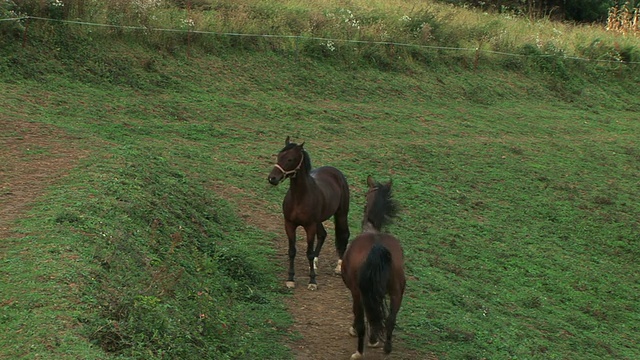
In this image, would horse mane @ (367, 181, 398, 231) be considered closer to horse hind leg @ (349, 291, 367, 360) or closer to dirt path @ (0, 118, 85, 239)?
horse hind leg @ (349, 291, 367, 360)

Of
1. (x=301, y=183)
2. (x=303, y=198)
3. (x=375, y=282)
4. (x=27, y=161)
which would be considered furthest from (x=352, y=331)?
(x=27, y=161)

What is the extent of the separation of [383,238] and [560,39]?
2069cm

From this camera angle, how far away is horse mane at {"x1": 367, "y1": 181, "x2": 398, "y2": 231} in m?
8.84

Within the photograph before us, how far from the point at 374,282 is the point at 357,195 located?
6.65 meters

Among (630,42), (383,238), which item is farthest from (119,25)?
(630,42)

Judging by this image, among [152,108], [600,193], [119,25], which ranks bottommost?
[600,193]

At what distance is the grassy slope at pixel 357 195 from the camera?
8297 mm

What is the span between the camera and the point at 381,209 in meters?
8.87

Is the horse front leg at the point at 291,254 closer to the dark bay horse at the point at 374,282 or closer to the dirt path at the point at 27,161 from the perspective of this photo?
the dark bay horse at the point at 374,282

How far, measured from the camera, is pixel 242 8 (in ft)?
71.9

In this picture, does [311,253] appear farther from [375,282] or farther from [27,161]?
[27,161]

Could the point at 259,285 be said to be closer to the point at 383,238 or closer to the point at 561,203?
the point at 383,238

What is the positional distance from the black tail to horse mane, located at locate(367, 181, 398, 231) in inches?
33.9

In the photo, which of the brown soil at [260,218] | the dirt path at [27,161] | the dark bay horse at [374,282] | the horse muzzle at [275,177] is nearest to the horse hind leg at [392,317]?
the dark bay horse at [374,282]
